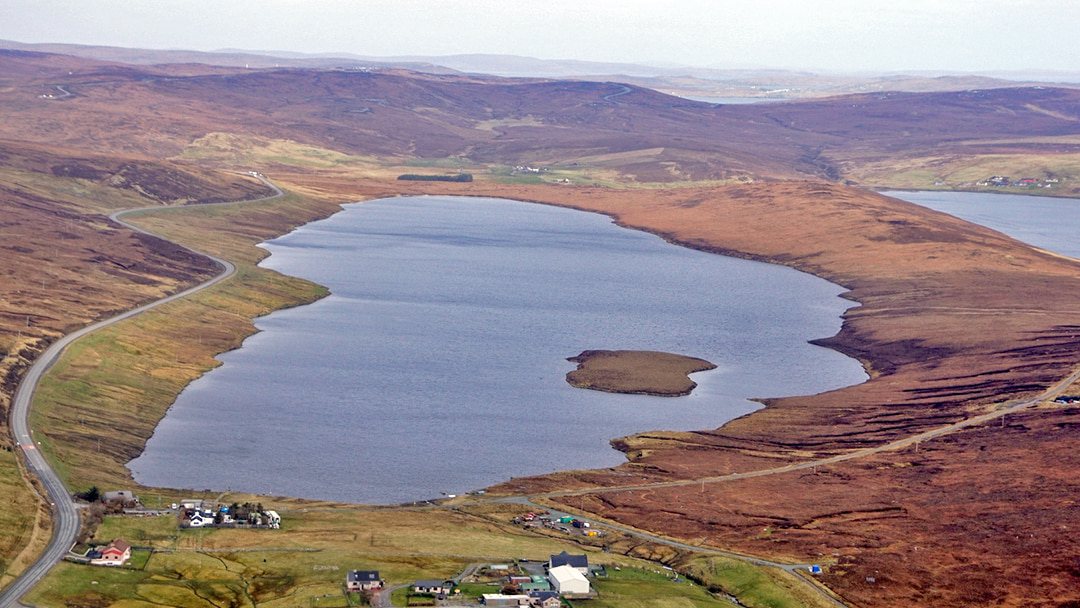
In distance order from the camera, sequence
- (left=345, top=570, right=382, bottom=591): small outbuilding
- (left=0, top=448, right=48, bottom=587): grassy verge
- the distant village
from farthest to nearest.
Answer: the distant village, (left=345, top=570, right=382, bottom=591): small outbuilding, (left=0, top=448, right=48, bottom=587): grassy verge

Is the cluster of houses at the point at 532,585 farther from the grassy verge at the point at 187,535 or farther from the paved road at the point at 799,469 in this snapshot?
the paved road at the point at 799,469

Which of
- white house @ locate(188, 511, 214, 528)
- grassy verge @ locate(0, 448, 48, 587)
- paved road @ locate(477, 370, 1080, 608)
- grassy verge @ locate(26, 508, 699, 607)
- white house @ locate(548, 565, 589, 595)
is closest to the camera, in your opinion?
grassy verge @ locate(26, 508, 699, 607)

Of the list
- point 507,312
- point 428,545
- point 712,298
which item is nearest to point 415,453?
point 428,545

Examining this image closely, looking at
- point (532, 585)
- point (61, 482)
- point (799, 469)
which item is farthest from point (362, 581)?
point (799, 469)

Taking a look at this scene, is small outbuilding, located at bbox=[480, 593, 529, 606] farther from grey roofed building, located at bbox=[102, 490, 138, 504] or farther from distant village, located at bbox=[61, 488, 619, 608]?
grey roofed building, located at bbox=[102, 490, 138, 504]

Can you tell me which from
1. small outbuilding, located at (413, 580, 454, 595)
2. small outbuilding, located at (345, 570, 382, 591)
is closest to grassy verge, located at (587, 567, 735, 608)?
small outbuilding, located at (413, 580, 454, 595)

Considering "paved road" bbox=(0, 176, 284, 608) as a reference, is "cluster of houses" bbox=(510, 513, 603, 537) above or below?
below
